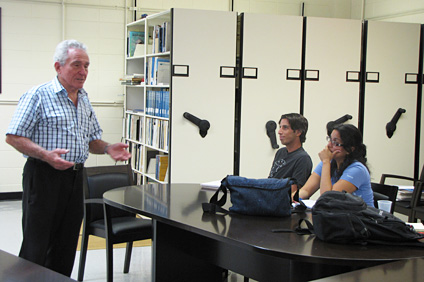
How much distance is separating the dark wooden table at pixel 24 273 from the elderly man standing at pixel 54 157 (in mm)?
818

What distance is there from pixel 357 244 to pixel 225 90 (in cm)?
321

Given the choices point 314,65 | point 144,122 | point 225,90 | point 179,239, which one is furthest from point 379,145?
point 179,239

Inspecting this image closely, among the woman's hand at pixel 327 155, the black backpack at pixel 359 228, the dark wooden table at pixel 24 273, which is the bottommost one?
the dark wooden table at pixel 24 273

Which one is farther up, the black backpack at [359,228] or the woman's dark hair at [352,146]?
the woman's dark hair at [352,146]

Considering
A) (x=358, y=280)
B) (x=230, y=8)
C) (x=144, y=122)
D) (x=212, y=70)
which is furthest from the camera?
(x=230, y=8)

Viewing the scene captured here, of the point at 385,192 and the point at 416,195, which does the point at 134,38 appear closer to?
the point at 416,195

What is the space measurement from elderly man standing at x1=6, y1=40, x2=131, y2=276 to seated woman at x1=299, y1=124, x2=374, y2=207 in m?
1.51

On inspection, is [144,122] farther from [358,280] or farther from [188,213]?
[358,280]

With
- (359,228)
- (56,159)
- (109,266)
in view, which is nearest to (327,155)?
(359,228)

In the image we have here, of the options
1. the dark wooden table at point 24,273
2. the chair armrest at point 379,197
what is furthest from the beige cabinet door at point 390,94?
the dark wooden table at point 24,273

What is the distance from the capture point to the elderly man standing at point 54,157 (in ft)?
8.82

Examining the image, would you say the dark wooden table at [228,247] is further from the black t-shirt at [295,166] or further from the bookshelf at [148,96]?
the bookshelf at [148,96]

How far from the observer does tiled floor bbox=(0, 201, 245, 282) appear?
12.7 ft

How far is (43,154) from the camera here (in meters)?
2.59
